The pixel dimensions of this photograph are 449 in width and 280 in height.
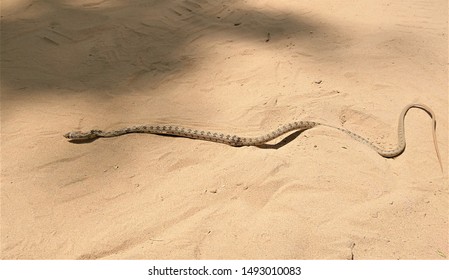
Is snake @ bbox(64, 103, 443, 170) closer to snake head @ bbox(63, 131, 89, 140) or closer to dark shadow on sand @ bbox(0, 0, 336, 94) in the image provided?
snake head @ bbox(63, 131, 89, 140)

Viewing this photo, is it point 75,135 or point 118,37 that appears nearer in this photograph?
point 75,135

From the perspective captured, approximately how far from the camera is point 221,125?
5.28m

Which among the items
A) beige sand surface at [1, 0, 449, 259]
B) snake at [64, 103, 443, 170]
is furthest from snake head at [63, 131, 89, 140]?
beige sand surface at [1, 0, 449, 259]

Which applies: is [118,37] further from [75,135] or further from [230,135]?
[230,135]

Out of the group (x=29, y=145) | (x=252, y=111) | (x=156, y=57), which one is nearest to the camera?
(x=29, y=145)

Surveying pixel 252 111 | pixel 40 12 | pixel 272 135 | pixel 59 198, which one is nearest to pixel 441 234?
pixel 272 135

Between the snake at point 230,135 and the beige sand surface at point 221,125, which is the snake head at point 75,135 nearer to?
the snake at point 230,135

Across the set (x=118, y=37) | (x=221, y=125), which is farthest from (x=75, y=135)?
(x=118, y=37)

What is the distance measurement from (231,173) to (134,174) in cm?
107


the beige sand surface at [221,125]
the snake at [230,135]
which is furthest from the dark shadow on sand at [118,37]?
the snake at [230,135]

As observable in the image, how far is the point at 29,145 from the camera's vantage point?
4.90 meters

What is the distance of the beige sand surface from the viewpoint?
383 cm
